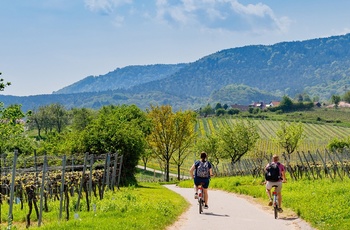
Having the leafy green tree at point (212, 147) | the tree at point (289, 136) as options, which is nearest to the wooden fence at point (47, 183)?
the leafy green tree at point (212, 147)

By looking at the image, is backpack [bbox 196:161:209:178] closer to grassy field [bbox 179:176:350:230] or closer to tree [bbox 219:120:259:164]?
grassy field [bbox 179:176:350:230]

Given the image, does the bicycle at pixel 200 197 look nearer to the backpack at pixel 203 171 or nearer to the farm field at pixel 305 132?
the backpack at pixel 203 171

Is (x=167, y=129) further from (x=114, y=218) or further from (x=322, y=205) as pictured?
(x=114, y=218)

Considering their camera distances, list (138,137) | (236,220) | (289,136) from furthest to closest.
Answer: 1. (289,136)
2. (138,137)
3. (236,220)

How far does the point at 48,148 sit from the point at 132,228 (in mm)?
58997

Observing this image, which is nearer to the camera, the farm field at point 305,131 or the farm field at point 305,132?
the farm field at point 305,132

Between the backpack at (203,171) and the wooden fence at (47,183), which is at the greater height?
the backpack at (203,171)

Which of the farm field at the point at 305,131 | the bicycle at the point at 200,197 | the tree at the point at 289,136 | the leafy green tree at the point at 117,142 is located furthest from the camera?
the farm field at the point at 305,131

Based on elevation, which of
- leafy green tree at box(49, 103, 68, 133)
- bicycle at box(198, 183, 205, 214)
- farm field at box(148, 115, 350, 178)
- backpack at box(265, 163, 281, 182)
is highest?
leafy green tree at box(49, 103, 68, 133)

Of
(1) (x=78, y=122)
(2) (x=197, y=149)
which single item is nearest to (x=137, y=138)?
(2) (x=197, y=149)

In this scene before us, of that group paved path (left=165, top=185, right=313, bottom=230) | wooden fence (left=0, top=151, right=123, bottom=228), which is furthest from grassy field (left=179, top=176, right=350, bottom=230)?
wooden fence (left=0, top=151, right=123, bottom=228)

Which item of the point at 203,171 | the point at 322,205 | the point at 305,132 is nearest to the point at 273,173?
the point at 322,205

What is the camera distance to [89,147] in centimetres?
4012

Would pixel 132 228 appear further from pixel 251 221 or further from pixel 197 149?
pixel 197 149
